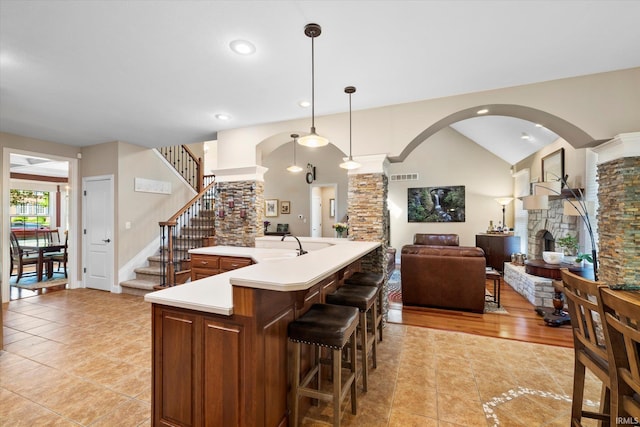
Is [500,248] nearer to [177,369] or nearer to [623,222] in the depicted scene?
[623,222]

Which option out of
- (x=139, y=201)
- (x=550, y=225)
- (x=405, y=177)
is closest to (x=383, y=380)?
(x=550, y=225)

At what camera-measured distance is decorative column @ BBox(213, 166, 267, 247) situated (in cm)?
450

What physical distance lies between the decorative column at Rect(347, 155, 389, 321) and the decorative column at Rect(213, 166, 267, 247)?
1553mm

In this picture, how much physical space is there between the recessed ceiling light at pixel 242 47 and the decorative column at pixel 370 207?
1.94m

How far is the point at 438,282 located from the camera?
421 centimetres

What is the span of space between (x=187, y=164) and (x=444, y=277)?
631cm

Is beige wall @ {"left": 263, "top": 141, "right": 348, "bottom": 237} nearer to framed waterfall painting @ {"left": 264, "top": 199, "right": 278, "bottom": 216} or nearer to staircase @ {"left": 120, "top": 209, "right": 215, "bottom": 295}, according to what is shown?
framed waterfall painting @ {"left": 264, "top": 199, "right": 278, "bottom": 216}

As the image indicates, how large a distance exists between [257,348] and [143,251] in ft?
17.6

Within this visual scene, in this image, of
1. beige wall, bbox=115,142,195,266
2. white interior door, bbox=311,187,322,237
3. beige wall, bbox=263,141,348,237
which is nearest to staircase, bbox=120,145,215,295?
beige wall, bbox=115,142,195,266

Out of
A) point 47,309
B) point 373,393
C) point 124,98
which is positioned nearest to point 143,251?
point 47,309

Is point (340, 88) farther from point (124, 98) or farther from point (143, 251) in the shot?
point (143, 251)

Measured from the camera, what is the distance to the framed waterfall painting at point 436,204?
7953mm

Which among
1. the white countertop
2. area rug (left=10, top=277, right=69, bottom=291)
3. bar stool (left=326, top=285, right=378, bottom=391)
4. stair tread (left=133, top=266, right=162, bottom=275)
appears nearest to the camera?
the white countertop

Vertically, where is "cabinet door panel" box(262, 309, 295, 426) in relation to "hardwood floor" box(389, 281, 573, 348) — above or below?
above
